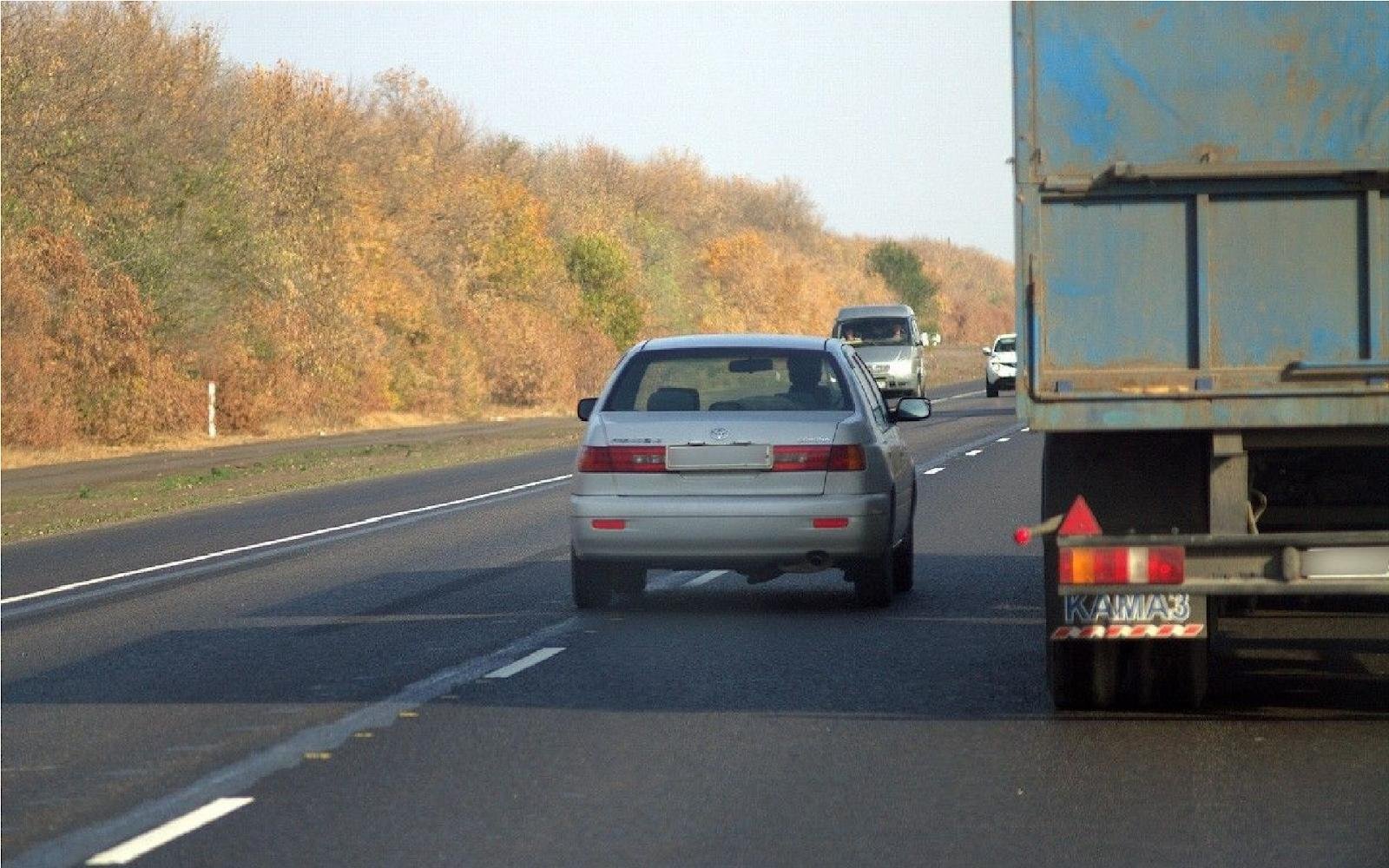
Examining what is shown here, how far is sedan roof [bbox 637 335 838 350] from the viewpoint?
13.4 m

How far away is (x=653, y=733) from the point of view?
348 inches

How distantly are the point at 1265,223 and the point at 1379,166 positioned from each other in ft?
1.50

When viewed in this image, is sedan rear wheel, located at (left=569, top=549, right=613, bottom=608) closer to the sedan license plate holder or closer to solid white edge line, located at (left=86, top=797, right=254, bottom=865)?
the sedan license plate holder

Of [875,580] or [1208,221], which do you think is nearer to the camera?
[1208,221]

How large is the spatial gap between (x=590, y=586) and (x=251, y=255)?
34.7 m

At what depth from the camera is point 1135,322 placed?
8211 mm

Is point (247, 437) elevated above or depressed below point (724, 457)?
below

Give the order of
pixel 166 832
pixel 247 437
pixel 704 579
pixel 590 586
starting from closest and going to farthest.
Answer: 1. pixel 166 832
2. pixel 590 586
3. pixel 704 579
4. pixel 247 437

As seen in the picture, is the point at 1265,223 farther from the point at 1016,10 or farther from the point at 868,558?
the point at 868,558

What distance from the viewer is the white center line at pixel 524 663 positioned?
10531 mm

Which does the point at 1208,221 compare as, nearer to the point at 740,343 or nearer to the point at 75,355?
the point at 740,343

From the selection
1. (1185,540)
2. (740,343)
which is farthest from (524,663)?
(1185,540)

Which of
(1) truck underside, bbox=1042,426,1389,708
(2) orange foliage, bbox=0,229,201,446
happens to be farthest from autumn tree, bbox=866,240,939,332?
(1) truck underside, bbox=1042,426,1389,708

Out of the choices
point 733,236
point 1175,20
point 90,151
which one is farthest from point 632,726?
point 733,236
